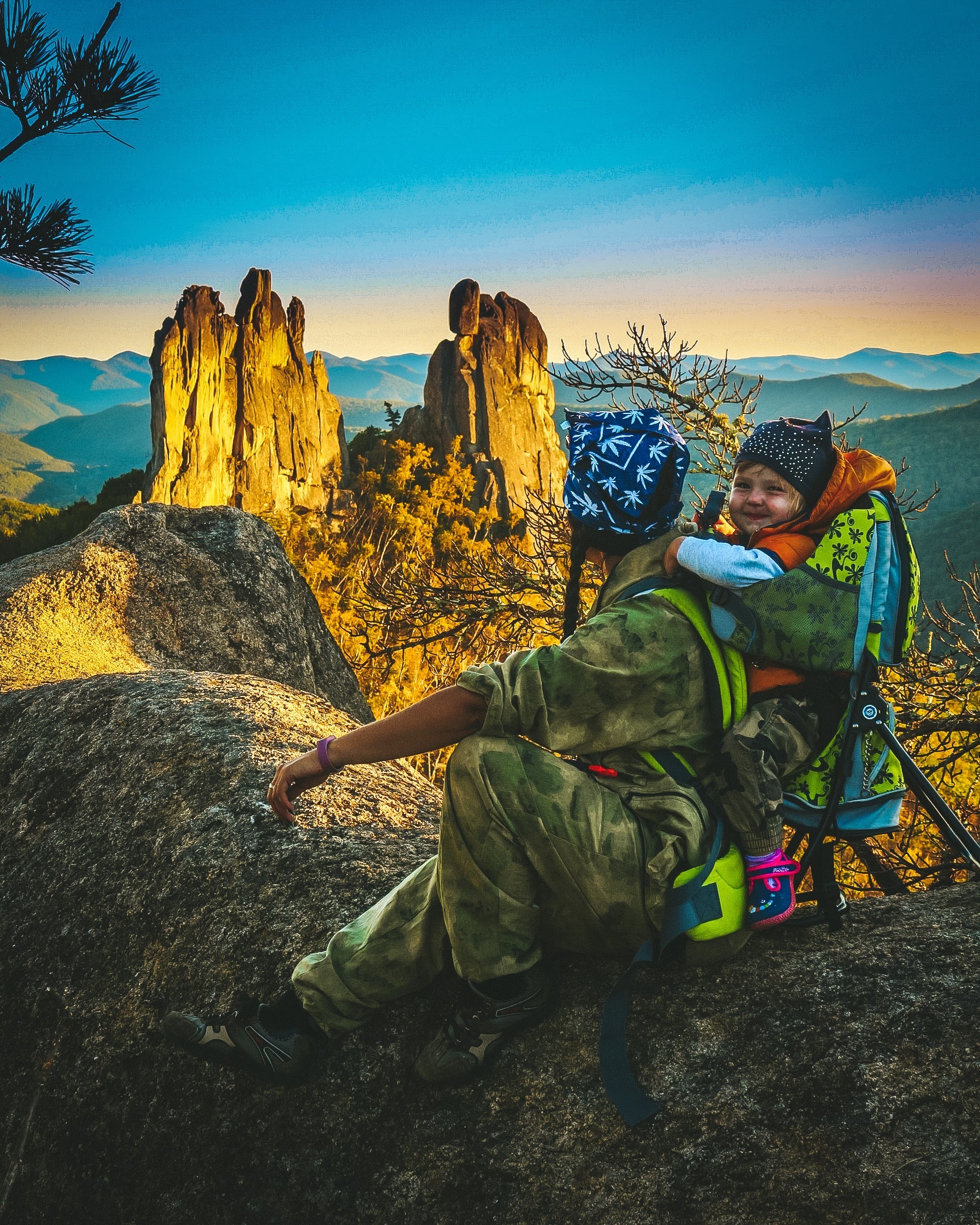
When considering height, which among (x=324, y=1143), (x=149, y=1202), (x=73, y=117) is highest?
(x=73, y=117)

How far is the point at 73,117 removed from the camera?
487cm

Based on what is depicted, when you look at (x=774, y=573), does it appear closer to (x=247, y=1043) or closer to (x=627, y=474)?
(x=627, y=474)

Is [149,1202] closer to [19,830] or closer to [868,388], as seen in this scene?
[19,830]

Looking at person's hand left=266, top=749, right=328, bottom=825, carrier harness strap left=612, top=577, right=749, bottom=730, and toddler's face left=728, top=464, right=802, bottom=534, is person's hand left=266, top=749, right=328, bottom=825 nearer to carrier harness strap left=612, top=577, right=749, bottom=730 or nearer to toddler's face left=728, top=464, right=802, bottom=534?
carrier harness strap left=612, top=577, right=749, bottom=730

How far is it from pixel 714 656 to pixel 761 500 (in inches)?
25.4

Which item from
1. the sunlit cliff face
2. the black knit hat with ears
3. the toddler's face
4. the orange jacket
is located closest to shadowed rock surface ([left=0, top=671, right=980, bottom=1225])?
the orange jacket

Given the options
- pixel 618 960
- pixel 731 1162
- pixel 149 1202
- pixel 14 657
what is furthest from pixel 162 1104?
pixel 14 657

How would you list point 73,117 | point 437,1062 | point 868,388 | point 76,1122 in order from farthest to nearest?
point 868,388, point 73,117, point 76,1122, point 437,1062

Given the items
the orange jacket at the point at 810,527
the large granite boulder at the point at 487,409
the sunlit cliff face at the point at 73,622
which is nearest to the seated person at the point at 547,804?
the orange jacket at the point at 810,527

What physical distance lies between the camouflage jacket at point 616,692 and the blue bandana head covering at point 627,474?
12.0 inches

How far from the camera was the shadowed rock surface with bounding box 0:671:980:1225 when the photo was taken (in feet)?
6.77

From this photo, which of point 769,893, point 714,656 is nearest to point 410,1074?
point 769,893

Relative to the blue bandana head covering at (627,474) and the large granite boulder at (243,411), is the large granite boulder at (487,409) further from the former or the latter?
the blue bandana head covering at (627,474)

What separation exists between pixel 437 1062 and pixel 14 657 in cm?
586
